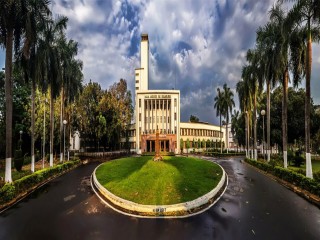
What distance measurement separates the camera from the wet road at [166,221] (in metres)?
9.98

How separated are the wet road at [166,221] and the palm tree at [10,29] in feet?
15.7

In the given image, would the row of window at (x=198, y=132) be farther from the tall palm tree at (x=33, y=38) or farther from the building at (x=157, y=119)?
the tall palm tree at (x=33, y=38)

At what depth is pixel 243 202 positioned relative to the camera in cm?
1473

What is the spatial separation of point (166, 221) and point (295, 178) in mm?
12177

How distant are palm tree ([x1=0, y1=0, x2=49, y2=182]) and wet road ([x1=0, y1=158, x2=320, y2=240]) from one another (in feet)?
15.7

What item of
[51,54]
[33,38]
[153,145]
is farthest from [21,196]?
[153,145]

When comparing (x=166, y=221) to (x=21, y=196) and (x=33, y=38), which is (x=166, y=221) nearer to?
(x=21, y=196)

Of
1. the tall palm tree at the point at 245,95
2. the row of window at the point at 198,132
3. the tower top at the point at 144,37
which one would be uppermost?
the tower top at the point at 144,37

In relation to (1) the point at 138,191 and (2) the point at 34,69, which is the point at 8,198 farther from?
(2) the point at 34,69

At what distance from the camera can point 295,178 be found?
59.4 ft

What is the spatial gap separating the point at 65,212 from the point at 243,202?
10731mm

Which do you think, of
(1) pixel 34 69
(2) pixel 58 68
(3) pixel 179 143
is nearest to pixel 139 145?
(3) pixel 179 143

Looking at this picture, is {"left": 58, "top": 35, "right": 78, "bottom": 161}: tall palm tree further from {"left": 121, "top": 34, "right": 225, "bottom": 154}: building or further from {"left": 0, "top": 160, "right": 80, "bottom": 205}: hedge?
{"left": 121, "top": 34, "right": 225, "bottom": 154}: building

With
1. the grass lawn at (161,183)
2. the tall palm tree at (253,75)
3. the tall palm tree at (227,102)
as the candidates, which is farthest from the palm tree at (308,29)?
the tall palm tree at (227,102)
